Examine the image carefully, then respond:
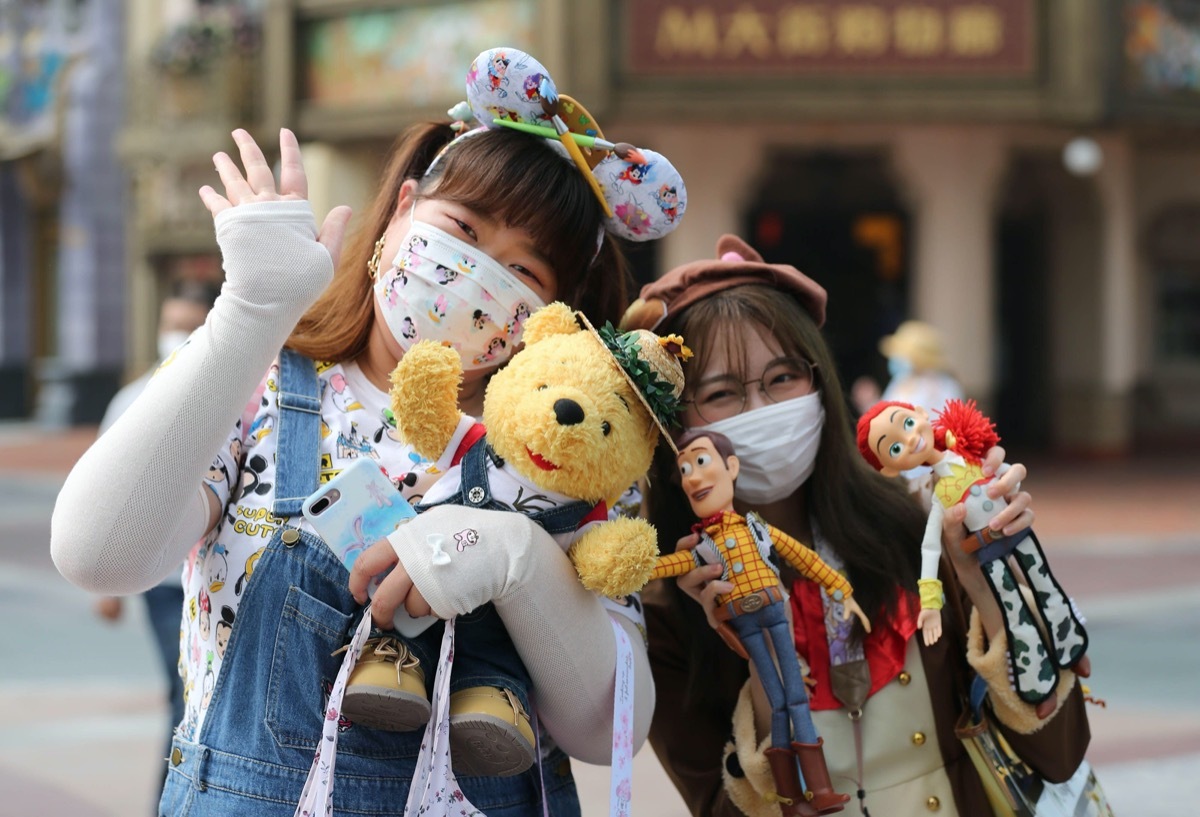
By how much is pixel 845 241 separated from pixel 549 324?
15.2 metres

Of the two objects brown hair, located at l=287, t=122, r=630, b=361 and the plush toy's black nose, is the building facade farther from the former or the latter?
the plush toy's black nose

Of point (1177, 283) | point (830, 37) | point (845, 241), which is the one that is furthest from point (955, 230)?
point (1177, 283)

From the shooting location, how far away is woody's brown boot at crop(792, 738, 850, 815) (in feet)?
6.93

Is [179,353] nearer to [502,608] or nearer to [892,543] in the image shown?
[502,608]

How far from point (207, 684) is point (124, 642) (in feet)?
21.1

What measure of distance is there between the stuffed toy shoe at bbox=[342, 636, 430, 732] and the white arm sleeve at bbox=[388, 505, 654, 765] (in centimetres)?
11

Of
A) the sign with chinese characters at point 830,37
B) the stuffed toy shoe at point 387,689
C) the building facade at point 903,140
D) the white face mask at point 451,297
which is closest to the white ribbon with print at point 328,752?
the stuffed toy shoe at point 387,689

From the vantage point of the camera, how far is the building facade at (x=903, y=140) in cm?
1344

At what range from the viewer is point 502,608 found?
188 centimetres

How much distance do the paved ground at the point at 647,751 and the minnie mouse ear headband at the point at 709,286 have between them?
102 inches

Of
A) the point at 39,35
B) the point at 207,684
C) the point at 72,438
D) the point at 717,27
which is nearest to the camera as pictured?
the point at 207,684

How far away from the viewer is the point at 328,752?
1840 mm

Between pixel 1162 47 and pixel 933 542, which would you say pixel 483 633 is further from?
pixel 1162 47

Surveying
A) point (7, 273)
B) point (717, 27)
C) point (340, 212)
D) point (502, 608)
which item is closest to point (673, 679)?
point (502, 608)
